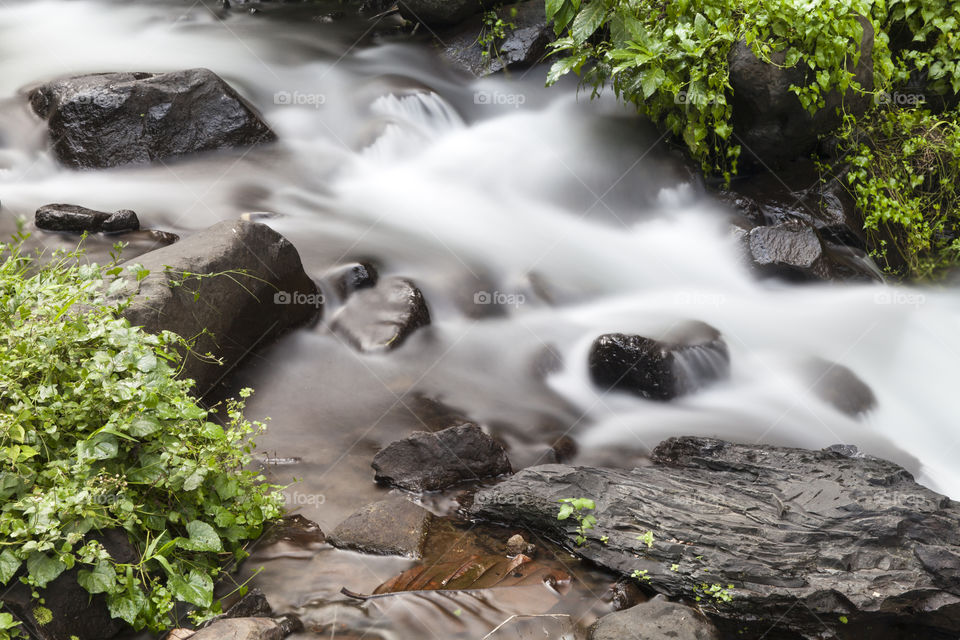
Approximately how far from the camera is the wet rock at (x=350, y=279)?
5.53 meters

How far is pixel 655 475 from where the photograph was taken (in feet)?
13.0

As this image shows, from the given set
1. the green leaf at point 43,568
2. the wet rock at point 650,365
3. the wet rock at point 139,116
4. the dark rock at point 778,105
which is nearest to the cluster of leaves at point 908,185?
the dark rock at point 778,105

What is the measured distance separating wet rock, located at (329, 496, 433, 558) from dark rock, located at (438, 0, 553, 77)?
6226 millimetres

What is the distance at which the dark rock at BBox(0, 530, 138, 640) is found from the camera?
2.62 meters

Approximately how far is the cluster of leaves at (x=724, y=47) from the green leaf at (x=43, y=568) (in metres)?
5.64

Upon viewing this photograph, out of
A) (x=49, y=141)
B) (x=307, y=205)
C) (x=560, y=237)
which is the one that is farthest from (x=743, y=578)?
(x=49, y=141)

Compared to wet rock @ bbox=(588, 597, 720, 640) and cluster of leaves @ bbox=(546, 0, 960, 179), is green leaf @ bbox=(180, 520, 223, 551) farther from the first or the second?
cluster of leaves @ bbox=(546, 0, 960, 179)

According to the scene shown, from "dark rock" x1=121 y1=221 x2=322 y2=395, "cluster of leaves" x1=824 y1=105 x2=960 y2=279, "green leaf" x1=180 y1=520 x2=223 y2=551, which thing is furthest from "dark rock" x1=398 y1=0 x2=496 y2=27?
"green leaf" x1=180 y1=520 x2=223 y2=551

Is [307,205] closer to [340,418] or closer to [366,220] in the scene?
[366,220]

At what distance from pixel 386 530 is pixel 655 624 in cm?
124

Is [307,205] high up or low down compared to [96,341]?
down

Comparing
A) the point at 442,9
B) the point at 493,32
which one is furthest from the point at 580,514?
the point at 442,9

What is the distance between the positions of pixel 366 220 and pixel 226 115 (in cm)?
183

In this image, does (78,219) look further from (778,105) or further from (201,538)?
(778,105)
